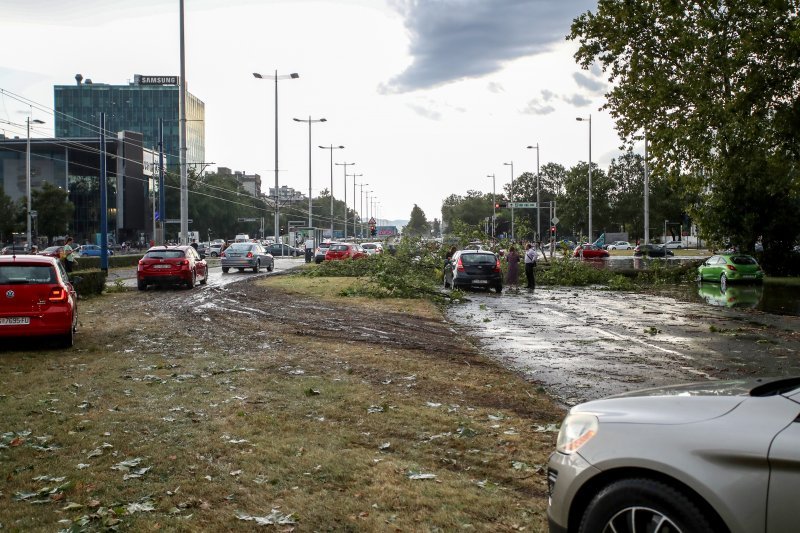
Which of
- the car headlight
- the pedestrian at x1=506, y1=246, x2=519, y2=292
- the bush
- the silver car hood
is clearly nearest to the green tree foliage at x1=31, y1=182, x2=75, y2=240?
the bush

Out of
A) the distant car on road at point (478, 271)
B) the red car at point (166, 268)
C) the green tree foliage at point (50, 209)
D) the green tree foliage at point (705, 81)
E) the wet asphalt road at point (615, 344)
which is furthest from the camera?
the green tree foliage at point (50, 209)

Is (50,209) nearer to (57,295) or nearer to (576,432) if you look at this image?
(57,295)

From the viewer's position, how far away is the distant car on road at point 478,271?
30109mm

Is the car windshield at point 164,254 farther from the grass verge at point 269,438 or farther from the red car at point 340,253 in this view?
the red car at point 340,253

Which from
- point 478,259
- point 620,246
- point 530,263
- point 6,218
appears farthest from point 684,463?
point 620,246

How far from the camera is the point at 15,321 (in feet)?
41.7

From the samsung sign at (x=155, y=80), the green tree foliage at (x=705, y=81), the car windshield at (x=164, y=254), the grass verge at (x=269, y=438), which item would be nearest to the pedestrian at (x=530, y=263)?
the green tree foliage at (x=705, y=81)

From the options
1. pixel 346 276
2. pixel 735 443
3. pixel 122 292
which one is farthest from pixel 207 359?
pixel 346 276

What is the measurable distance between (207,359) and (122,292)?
17.5 meters

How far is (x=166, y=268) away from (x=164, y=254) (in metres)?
0.65

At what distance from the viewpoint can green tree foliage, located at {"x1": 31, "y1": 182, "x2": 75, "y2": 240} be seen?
7325 centimetres

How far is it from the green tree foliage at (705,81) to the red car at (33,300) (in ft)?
64.4

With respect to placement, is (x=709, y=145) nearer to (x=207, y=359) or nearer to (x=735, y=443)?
(x=207, y=359)

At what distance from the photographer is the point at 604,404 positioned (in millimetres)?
4047
